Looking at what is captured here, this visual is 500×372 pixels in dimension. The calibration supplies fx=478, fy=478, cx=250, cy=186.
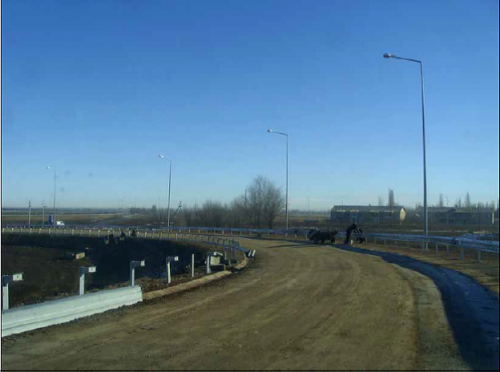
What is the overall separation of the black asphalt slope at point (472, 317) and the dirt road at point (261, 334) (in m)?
0.20

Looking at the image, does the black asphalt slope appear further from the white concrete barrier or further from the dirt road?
the white concrete barrier

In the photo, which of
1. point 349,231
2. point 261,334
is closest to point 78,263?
point 349,231

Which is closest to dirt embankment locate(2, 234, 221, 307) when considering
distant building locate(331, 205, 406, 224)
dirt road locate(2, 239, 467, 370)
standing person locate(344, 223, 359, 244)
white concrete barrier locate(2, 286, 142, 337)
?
white concrete barrier locate(2, 286, 142, 337)

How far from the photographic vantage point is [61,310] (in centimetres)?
923

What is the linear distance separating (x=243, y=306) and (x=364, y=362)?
15.6 ft

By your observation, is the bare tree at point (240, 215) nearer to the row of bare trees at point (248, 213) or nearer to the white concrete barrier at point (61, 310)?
the row of bare trees at point (248, 213)

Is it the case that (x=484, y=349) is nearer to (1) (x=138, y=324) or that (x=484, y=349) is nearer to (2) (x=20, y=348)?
(1) (x=138, y=324)

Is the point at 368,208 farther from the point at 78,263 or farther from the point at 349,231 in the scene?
the point at 78,263

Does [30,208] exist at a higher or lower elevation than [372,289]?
higher

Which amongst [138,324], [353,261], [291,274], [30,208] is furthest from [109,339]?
[30,208]

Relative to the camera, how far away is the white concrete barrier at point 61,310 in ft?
27.3

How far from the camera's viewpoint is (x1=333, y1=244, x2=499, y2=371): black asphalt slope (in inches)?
257

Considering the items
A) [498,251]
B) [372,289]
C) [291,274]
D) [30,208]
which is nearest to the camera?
[498,251]

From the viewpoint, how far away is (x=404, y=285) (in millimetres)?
13500
